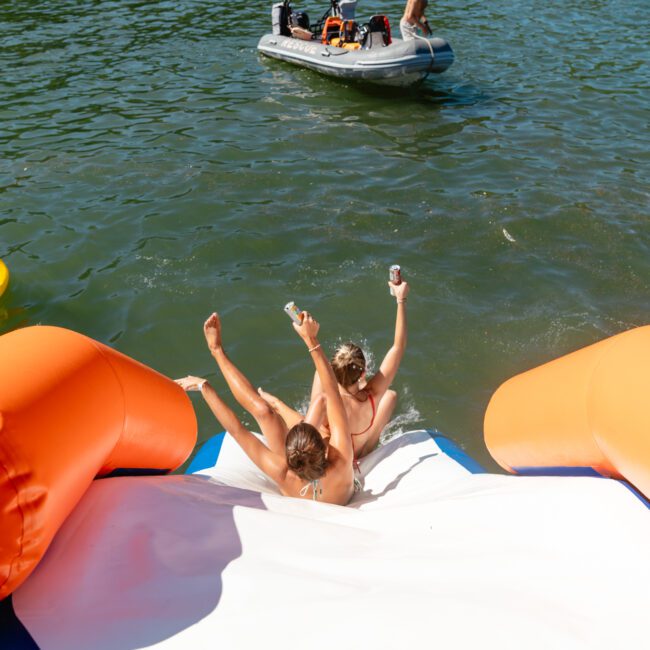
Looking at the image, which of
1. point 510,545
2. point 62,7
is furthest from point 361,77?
point 510,545

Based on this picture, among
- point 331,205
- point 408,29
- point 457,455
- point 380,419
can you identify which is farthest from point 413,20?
point 457,455

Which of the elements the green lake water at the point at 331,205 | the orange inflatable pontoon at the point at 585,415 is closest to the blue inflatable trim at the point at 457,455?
the orange inflatable pontoon at the point at 585,415

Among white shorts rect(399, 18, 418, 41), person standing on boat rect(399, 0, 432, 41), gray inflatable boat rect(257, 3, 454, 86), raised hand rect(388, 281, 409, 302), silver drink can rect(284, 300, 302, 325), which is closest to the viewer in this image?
silver drink can rect(284, 300, 302, 325)

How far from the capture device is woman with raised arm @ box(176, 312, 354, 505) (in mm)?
3225

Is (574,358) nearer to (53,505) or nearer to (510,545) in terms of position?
(510,545)

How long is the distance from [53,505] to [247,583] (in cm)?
63

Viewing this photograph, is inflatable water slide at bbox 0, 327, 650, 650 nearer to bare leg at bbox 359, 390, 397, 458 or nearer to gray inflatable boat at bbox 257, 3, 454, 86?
bare leg at bbox 359, 390, 397, 458

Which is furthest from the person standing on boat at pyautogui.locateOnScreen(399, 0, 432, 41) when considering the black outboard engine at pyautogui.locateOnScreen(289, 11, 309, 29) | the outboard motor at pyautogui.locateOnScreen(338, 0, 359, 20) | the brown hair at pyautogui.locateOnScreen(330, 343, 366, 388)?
the brown hair at pyautogui.locateOnScreen(330, 343, 366, 388)

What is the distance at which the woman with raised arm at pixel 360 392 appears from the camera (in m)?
Result: 3.95

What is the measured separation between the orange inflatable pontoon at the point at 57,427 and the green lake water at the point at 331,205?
8.08 feet

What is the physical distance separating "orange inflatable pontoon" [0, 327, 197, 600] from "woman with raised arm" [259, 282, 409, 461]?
3.83ft

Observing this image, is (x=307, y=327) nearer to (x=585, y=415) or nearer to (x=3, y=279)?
(x=585, y=415)

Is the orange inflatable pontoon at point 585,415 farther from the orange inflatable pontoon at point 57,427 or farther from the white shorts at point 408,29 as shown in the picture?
the white shorts at point 408,29

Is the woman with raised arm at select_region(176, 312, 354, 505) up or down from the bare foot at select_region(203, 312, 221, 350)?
down
